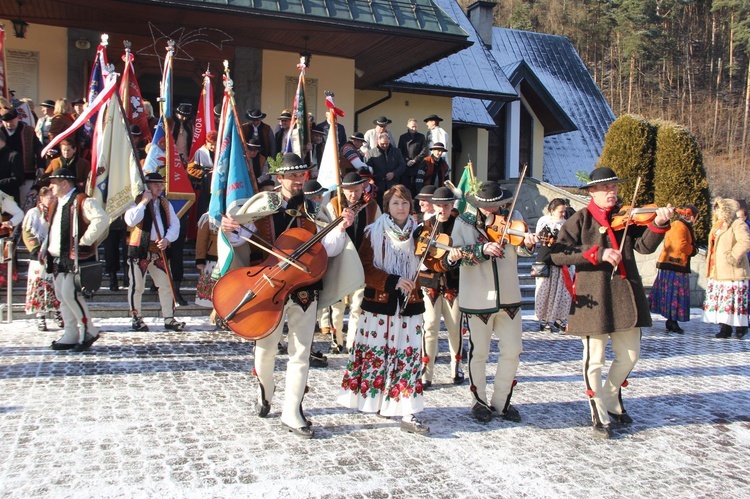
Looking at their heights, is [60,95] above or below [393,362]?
above

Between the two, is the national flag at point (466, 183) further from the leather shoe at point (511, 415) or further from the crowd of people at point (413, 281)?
the leather shoe at point (511, 415)

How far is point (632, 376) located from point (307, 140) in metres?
5.59

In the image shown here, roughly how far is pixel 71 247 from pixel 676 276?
9.16 meters

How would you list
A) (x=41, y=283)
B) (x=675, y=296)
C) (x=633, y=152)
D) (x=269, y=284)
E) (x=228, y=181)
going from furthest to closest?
(x=633, y=152), (x=675, y=296), (x=41, y=283), (x=228, y=181), (x=269, y=284)

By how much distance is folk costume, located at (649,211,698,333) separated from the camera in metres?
10.6

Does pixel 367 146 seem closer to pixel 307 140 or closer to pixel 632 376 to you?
pixel 307 140

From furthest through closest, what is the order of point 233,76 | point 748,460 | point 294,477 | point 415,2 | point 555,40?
point 555,40
point 233,76
point 415,2
point 748,460
point 294,477

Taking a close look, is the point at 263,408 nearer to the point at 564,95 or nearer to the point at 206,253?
the point at 206,253

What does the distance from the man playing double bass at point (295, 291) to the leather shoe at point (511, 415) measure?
1.77 m

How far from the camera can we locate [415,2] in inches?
492

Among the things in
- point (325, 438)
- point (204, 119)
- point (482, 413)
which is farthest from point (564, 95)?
point (325, 438)

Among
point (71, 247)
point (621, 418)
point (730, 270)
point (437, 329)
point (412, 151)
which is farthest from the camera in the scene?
point (412, 151)

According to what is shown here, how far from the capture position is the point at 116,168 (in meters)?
8.07

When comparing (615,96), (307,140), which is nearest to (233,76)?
(307,140)
